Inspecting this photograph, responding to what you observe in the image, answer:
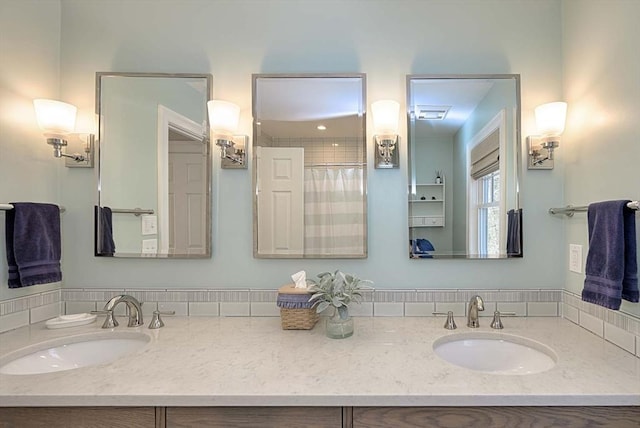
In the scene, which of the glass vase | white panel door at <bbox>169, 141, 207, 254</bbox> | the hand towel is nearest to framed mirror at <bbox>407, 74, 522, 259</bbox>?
the glass vase

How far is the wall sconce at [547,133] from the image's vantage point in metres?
1.48

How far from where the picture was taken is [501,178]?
1600mm

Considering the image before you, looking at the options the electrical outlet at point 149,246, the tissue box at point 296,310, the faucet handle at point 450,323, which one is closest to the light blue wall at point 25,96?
the electrical outlet at point 149,246

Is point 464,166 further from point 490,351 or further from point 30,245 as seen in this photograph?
point 30,245

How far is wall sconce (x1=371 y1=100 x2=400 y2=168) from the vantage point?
1.54 m

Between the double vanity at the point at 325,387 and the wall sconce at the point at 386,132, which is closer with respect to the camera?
the double vanity at the point at 325,387

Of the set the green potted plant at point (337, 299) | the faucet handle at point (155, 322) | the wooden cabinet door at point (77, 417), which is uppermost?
the green potted plant at point (337, 299)

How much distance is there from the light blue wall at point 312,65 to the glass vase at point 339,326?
33cm

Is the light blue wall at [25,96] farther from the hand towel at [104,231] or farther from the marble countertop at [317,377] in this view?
the marble countertop at [317,377]

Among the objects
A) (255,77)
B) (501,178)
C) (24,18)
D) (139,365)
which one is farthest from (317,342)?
(24,18)

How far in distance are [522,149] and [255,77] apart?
140 centimetres

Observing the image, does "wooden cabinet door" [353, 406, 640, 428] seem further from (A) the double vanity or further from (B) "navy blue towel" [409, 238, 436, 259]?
(B) "navy blue towel" [409, 238, 436, 259]

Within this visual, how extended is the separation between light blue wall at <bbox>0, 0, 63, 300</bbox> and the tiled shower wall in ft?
0.38

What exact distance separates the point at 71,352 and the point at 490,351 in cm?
179
